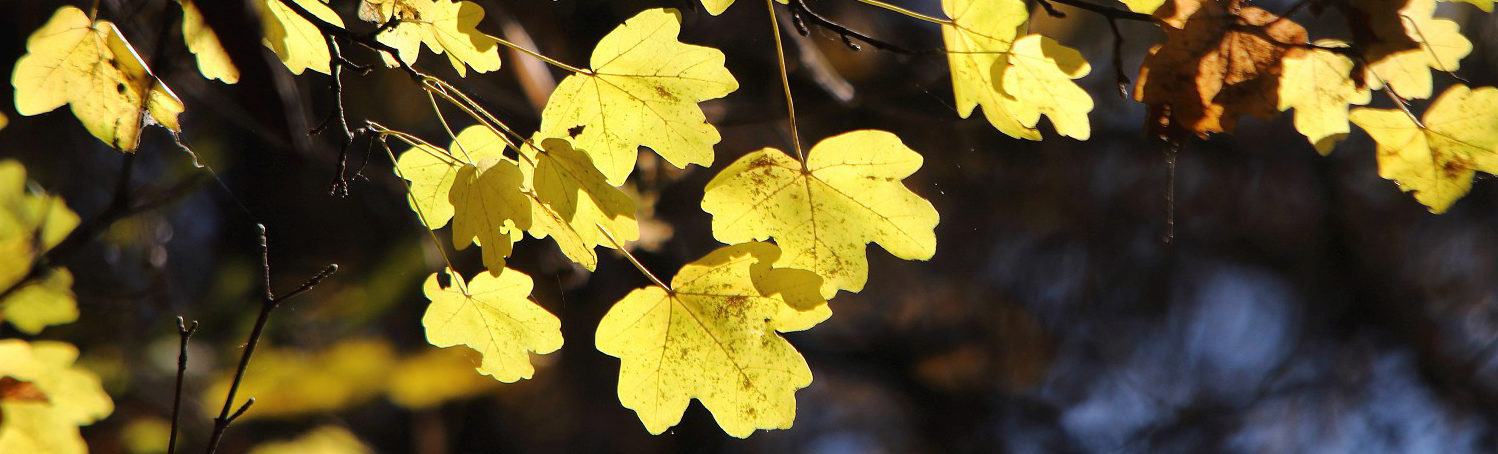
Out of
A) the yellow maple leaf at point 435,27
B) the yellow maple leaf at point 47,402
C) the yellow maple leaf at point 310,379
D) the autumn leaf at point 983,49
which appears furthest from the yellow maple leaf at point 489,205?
the yellow maple leaf at point 310,379

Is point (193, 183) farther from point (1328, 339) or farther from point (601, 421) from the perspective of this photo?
point (1328, 339)

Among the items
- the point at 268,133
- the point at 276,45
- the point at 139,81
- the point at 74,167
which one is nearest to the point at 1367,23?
the point at 276,45

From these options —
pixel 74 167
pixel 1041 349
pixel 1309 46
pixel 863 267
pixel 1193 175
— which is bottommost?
pixel 1041 349

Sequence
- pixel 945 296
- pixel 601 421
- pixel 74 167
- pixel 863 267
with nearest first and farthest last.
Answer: pixel 863 267
pixel 74 167
pixel 601 421
pixel 945 296

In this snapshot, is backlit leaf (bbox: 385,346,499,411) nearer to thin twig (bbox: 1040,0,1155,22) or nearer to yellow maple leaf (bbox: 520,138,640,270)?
yellow maple leaf (bbox: 520,138,640,270)

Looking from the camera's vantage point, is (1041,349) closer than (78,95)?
No

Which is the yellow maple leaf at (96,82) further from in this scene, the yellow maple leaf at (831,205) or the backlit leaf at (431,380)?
the backlit leaf at (431,380)
